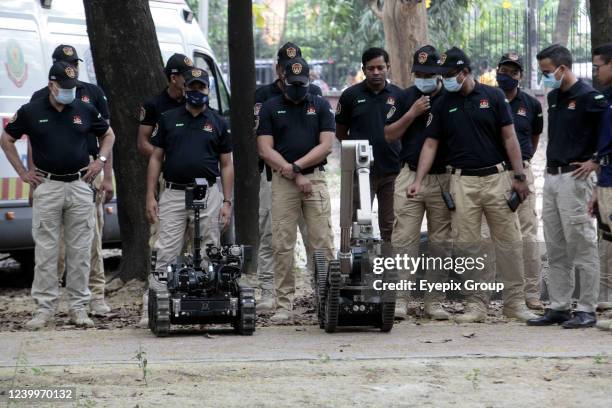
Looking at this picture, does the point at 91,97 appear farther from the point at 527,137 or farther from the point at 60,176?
the point at 527,137

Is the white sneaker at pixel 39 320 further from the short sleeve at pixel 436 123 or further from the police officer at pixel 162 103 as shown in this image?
the short sleeve at pixel 436 123

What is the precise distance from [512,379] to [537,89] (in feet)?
57.5

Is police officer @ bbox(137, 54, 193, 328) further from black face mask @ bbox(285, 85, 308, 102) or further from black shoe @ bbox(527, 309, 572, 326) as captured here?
black shoe @ bbox(527, 309, 572, 326)

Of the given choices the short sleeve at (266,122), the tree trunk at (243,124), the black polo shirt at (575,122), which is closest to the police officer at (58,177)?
the short sleeve at (266,122)

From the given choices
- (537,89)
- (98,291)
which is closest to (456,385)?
(98,291)

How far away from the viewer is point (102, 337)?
9.80 metres

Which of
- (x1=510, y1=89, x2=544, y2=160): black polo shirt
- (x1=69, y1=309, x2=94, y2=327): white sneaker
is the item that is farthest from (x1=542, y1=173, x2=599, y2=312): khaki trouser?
(x1=69, y1=309, x2=94, y2=327): white sneaker

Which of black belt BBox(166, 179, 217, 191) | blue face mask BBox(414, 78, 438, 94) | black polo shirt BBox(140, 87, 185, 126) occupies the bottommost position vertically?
black belt BBox(166, 179, 217, 191)

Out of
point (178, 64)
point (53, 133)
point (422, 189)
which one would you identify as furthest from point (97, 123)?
point (422, 189)

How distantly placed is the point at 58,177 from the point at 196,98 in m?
1.31

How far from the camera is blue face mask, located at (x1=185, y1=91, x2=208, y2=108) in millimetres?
10203

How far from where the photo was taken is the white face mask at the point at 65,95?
10273 millimetres

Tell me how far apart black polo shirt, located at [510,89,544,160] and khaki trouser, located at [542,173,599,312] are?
138 centimetres

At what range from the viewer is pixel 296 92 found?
10391mm
